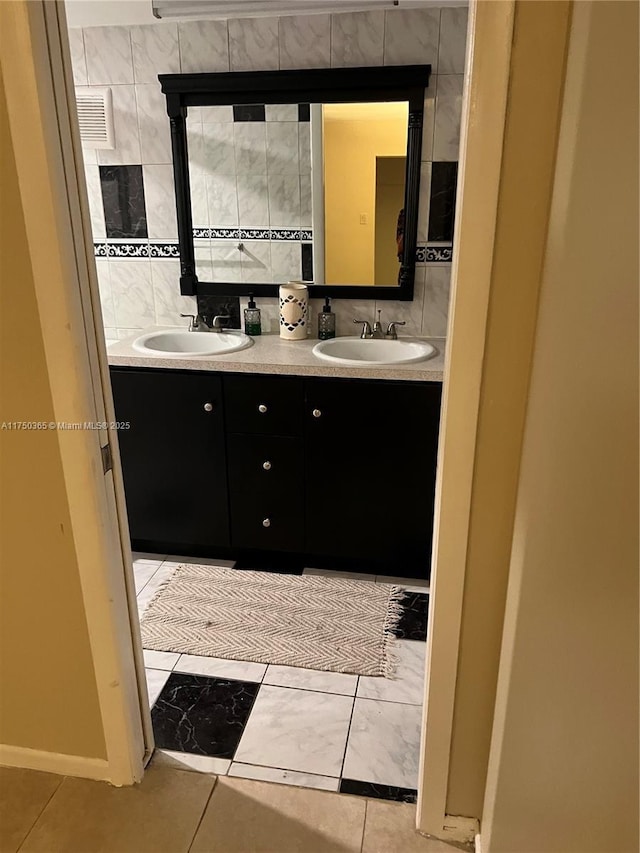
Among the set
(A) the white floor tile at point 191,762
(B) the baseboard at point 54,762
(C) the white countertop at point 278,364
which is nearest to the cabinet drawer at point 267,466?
(C) the white countertop at point 278,364

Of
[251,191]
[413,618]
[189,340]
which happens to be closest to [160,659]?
[413,618]

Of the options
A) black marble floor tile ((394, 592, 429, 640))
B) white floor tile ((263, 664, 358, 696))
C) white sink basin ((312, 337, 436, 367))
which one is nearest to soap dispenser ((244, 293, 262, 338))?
white sink basin ((312, 337, 436, 367))

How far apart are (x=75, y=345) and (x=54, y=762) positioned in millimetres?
1156

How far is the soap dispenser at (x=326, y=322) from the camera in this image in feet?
9.06

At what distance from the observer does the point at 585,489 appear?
0.96 m

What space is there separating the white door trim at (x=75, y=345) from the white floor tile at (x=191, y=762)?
71 millimetres

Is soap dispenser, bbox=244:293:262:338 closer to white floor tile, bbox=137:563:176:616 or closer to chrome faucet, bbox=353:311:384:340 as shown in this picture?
chrome faucet, bbox=353:311:384:340

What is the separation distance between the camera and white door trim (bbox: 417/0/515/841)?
1062mm

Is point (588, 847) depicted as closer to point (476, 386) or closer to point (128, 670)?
point (476, 386)

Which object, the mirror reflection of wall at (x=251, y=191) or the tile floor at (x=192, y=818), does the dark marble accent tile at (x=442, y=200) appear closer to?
the mirror reflection of wall at (x=251, y=191)

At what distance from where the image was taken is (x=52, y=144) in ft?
4.01

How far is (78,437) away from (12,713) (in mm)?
850

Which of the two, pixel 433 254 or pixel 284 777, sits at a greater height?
pixel 433 254

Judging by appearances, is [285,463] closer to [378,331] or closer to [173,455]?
[173,455]
